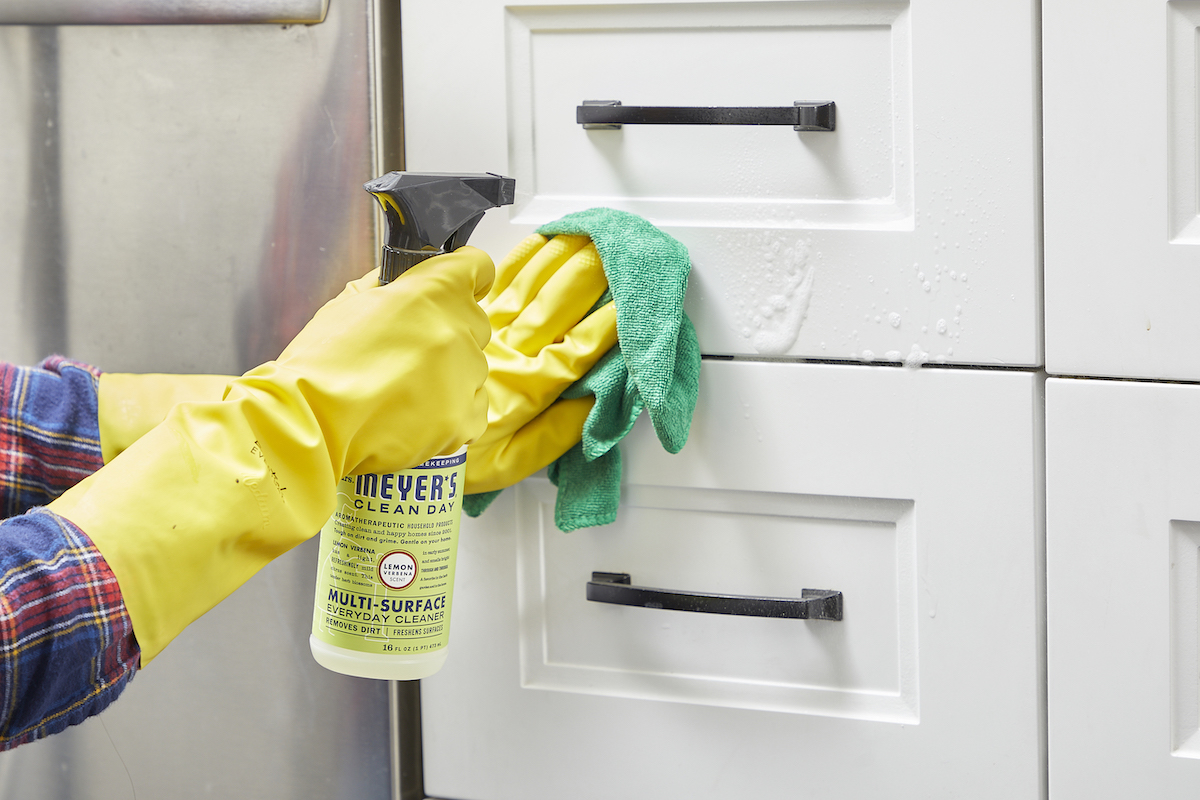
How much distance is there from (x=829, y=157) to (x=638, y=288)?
0.56 feet

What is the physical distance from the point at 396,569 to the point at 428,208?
21 centimetres

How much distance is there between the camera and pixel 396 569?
57 centimetres

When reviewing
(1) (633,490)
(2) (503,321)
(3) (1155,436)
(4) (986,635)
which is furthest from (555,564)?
(3) (1155,436)

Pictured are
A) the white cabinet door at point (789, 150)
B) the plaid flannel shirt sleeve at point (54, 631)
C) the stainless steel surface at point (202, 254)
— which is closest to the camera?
the plaid flannel shirt sleeve at point (54, 631)

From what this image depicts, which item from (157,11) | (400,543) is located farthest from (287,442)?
(157,11)

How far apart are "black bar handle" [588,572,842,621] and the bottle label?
192 millimetres

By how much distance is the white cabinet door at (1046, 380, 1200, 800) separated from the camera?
2.15 feet

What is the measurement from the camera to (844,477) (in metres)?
0.72

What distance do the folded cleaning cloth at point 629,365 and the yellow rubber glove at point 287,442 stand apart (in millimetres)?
117

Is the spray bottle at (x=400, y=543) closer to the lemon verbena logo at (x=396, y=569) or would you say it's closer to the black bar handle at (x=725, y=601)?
the lemon verbena logo at (x=396, y=569)

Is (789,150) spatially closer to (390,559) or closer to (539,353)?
(539,353)

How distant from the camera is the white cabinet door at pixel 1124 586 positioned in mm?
654

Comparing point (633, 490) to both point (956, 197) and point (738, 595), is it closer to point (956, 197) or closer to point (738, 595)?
point (738, 595)

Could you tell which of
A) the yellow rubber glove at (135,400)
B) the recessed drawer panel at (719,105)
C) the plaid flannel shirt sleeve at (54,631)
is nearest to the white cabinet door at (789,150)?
the recessed drawer panel at (719,105)
